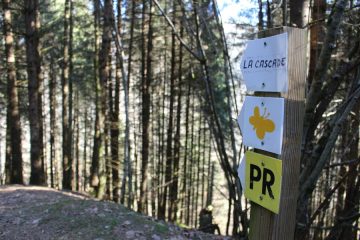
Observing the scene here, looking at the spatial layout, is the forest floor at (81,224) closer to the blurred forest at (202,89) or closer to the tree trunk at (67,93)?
the blurred forest at (202,89)

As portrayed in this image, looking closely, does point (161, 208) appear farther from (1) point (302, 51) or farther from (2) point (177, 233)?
(1) point (302, 51)

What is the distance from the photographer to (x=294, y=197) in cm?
205

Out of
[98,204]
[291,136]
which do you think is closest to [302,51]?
[291,136]

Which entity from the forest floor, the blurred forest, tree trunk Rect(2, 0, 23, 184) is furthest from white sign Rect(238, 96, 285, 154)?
tree trunk Rect(2, 0, 23, 184)

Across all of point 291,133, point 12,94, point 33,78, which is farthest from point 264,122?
point 12,94

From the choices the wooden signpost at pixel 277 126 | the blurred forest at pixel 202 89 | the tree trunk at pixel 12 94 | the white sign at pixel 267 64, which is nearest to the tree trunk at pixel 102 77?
the blurred forest at pixel 202 89

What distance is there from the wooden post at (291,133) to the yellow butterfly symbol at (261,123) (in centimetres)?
9

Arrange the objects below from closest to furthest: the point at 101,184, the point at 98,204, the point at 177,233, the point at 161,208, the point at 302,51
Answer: the point at 302,51
the point at 177,233
the point at 98,204
the point at 101,184
the point at 161,208

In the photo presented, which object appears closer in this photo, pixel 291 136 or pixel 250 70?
pixel 291 136

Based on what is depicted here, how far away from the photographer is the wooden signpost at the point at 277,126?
199 centimetres

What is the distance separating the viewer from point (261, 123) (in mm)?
2133

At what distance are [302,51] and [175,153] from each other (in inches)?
552

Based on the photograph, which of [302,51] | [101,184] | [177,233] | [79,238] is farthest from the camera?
[101,184]

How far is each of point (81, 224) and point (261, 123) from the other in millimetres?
4193
